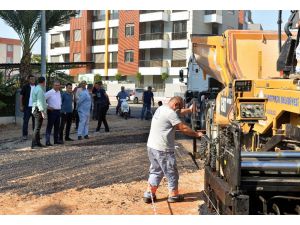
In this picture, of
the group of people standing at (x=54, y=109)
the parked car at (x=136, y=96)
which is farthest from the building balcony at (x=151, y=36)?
the group of people standing at (x=54, y=109)

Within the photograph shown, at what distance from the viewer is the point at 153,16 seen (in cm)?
5141

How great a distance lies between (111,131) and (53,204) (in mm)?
8687

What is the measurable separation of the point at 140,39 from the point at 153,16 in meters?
3.06

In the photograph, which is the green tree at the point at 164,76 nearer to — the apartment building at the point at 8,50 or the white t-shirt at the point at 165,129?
the apartment building at the point at 8,50

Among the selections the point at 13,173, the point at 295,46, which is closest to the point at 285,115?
the point at 295,46

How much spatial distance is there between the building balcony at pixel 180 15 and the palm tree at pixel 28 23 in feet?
93.7

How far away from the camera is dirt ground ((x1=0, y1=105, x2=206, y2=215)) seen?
649 cm

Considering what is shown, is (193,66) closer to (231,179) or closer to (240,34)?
(240,34)

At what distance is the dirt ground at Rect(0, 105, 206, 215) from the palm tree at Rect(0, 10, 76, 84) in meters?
9.38

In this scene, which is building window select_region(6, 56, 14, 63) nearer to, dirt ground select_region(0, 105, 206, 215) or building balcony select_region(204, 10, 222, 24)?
building balcony select_region(204, 10, 222, 24)

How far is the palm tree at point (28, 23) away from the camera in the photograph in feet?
68.3

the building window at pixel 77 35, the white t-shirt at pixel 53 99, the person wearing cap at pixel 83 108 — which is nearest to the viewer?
the white t-shirt at pixel 53 99

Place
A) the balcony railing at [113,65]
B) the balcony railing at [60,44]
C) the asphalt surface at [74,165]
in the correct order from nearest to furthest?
the asphalt surface at [74,165], the balcony railing at [113,65], the balcony railing at [60,44]

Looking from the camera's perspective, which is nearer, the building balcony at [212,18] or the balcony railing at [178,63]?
the balcony railing at [178,63]
